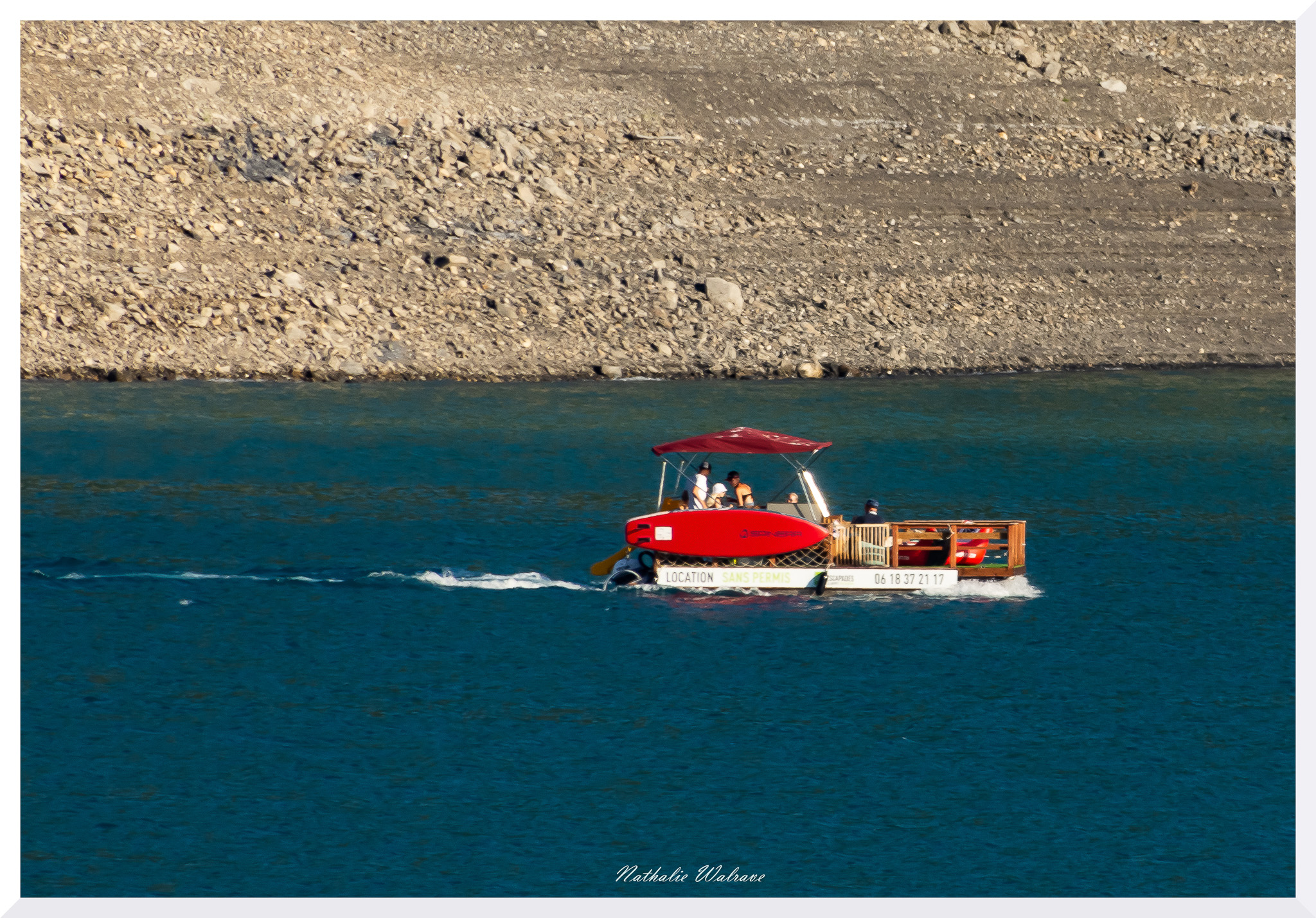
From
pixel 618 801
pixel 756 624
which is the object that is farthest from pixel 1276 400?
pixel 618 801

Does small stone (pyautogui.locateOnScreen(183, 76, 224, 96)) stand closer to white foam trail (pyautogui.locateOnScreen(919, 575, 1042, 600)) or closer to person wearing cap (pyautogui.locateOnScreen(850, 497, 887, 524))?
person wearing cap (pyautogui.locateOnScreen(850, 497, 887, 524))

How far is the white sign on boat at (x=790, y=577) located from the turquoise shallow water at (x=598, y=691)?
54cm

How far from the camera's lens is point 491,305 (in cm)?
8081

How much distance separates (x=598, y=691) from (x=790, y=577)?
8.79 m

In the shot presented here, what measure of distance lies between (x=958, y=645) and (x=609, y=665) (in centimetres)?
855

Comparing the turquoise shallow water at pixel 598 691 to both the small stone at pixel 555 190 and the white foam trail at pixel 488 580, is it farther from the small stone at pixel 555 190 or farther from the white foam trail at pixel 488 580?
the small stone at pixel 555 190

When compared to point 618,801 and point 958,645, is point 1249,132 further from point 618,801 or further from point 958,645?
point 618,801

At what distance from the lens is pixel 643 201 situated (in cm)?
8912

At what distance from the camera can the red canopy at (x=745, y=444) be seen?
41.9 metres

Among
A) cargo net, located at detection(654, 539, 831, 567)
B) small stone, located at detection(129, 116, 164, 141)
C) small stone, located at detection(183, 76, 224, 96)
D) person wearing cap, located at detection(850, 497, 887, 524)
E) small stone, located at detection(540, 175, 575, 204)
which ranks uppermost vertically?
small stone, located at detection(183, 76, 224, 96)

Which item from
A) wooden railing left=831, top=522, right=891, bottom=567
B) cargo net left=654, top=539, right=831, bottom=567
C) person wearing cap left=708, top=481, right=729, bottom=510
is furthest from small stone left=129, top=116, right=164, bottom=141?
wooden railing left=831, top=522, right=891, bottom=567

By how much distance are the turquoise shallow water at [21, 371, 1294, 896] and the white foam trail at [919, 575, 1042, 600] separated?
460 millimetres

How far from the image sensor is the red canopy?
137 ft

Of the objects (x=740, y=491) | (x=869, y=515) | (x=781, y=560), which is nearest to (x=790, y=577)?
(x=781, y=560)
